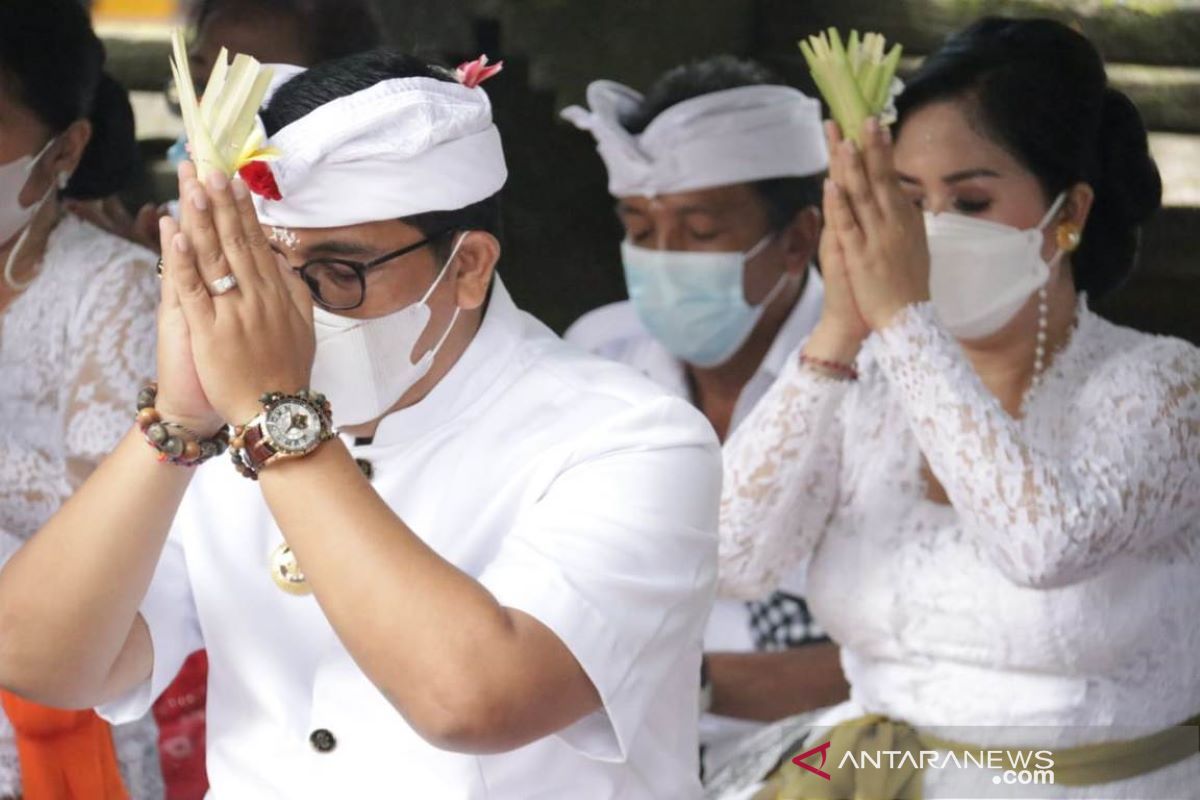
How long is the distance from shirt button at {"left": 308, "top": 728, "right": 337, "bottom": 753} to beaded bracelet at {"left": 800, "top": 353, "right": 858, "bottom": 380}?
0.89 metres

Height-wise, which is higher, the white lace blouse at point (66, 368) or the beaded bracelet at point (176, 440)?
the beaded bracelet at point (176, 440)

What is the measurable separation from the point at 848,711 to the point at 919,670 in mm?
185

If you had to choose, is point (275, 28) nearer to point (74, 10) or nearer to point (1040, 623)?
point (74, 10)

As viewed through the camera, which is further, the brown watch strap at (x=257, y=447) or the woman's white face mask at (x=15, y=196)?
the woman's white face mask at (x=15, y=196)

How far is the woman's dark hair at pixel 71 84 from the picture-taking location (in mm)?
2613

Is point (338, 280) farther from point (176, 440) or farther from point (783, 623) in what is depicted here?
point (783, 623)

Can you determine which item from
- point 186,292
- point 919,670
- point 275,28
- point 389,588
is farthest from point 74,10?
point 919,670

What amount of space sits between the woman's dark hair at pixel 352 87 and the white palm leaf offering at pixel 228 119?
0.18 feet

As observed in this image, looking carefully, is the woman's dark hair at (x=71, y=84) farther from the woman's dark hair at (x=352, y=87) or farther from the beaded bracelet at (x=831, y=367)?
the beaded bracelet at (x=831, y=367)

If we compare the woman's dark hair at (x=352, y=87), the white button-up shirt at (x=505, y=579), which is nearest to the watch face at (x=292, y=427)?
the white button-up shirt at (x=505, y=579)

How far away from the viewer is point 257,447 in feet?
5.20

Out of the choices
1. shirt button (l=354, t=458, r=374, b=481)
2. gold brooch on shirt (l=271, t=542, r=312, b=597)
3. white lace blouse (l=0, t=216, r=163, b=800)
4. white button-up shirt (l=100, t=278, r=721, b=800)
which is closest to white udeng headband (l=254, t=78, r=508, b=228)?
white button-up shirt (l=100, t=278, r=721, b=800)

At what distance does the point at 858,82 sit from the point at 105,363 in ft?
4.11

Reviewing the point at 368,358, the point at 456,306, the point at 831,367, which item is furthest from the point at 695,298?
the point at 368,358
